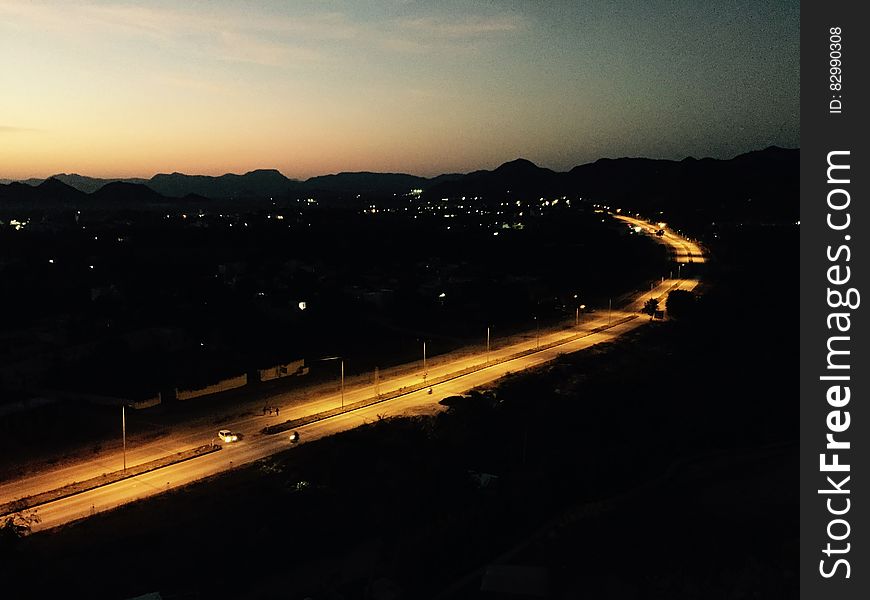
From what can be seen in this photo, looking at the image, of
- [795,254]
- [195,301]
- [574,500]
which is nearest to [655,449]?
[574,500]

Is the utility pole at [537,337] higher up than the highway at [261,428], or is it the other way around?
the utility pole at [537,337]

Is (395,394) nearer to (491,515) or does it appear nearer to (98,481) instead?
(98,481)

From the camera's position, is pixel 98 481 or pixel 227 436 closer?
pixel 98 481

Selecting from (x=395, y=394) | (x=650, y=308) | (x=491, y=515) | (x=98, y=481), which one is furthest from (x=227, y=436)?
(x=650, y=308)

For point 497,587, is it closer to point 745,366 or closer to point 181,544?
point 181,544

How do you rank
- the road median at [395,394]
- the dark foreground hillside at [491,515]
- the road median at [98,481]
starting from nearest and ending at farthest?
1. the dark foreground hillside at [491,515]
2. the road median at [98,481]
3. the road median at [395,394]

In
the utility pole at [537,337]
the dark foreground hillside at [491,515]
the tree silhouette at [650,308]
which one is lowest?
the dark foreground hillside at [491,515]

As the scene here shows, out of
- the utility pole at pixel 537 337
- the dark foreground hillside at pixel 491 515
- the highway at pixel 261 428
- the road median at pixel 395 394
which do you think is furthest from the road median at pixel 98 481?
the utility pole at pixel 537 337

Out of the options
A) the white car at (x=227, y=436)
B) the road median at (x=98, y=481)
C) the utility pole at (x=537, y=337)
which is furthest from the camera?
the utility pole at (x=537, y=337)

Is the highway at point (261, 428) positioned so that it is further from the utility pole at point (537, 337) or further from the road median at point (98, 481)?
the road median at point (98, 481)
